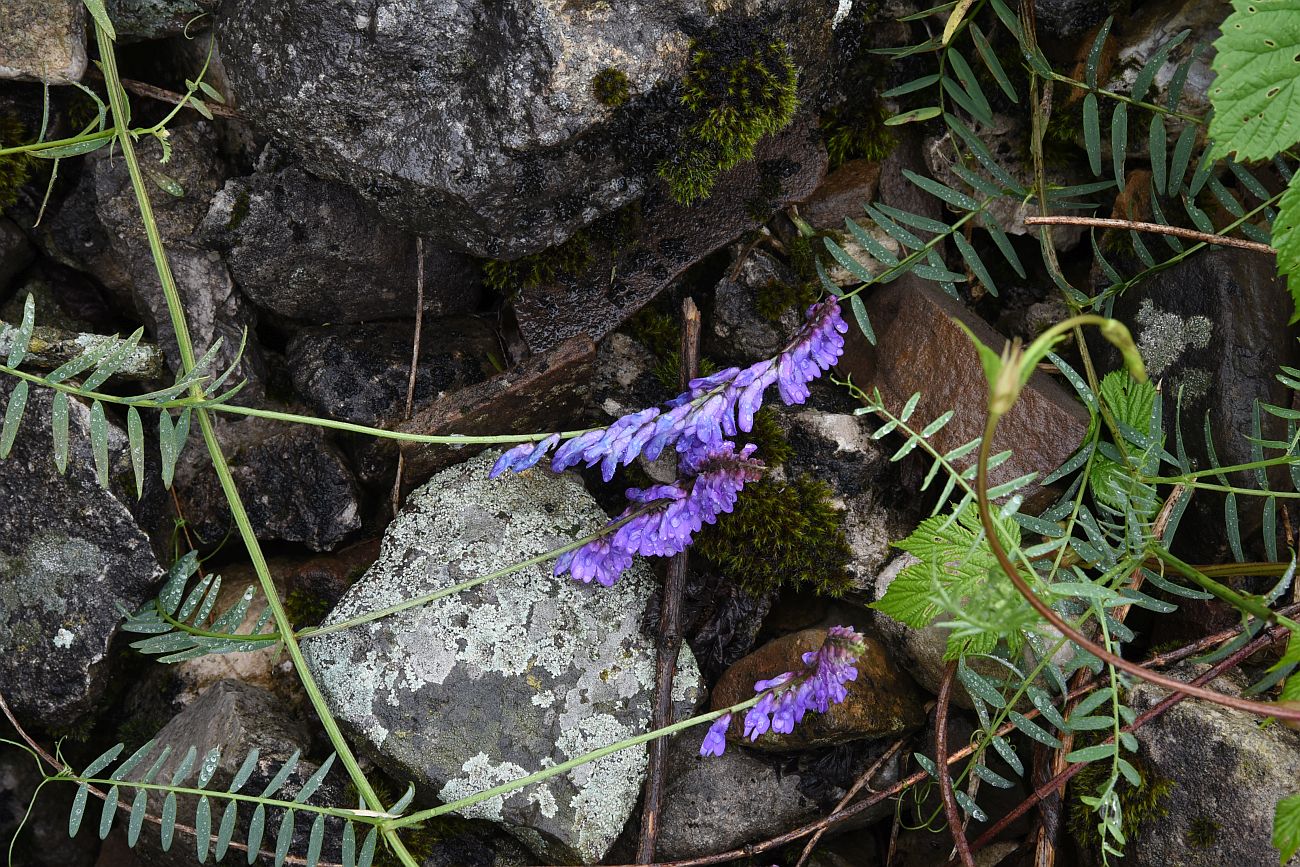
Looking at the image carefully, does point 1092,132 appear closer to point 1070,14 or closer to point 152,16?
point 1070,14

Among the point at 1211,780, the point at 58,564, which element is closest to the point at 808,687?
the point at 1211,780

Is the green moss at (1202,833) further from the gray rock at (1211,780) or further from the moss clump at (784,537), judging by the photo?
the moss clump at (784,537)

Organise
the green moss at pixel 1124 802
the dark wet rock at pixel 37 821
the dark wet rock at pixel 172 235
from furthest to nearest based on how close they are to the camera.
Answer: the dark wet rock at pixel 37 821 → the dark wet rock at pixel 172 235 → the green moss at pixel 1124 802

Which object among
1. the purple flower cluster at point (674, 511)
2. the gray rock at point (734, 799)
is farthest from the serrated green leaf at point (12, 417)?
the gray rock at point (734, 799)

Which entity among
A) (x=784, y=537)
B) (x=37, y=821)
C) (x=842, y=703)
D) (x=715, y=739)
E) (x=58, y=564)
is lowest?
(x=842, y=703)

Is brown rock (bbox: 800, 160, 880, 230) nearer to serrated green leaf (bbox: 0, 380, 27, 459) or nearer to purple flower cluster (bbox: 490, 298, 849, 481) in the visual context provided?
purple flower cluster (bbox: 490, 298, 849, 481)

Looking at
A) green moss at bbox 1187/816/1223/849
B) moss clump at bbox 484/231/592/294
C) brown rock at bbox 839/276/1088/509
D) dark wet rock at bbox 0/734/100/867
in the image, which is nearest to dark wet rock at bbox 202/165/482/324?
moss clump at bbox 484/231/592/294
